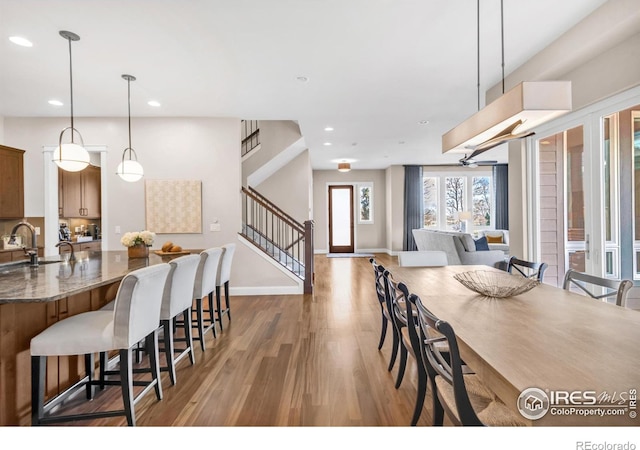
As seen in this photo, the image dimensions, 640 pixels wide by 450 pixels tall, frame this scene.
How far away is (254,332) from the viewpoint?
3.78 metres

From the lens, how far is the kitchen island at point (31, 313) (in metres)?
1.79

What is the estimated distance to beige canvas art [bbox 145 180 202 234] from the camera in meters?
5.33

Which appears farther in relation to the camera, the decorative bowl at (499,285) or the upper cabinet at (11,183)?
the upper cabinet at (11,183)

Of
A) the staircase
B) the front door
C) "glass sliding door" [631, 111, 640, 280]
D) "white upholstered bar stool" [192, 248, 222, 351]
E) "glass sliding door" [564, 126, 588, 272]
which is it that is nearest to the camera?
"glass sliding door" [631, 111, 640, 280]

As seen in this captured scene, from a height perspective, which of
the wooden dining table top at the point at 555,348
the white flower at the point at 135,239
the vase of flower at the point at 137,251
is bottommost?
the wooden dining table top at the point at 555,348

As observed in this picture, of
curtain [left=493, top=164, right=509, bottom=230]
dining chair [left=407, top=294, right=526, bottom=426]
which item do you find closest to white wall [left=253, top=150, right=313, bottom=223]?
curtain [left=493, top=164, right=509, bottom=230]

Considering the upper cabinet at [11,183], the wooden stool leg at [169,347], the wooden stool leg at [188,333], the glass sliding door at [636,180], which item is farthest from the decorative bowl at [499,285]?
the upper cabinet at [11,183]

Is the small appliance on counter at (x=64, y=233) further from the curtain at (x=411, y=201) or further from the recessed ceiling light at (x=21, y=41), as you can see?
the curtain at (x=411, y=201)

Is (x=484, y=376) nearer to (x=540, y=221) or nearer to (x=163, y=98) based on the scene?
(x=540, y=221)

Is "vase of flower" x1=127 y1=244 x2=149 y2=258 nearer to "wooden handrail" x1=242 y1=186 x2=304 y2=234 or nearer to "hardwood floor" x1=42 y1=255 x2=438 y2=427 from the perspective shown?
"hardwood floor" x1=42 y1=255 x2=438 y2=427

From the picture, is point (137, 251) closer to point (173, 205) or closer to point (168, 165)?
point (173, 205)

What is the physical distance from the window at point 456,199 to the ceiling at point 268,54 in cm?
592

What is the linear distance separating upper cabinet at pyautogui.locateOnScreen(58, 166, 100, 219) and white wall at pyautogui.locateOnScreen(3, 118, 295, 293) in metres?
0.84

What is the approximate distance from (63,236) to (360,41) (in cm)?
609
